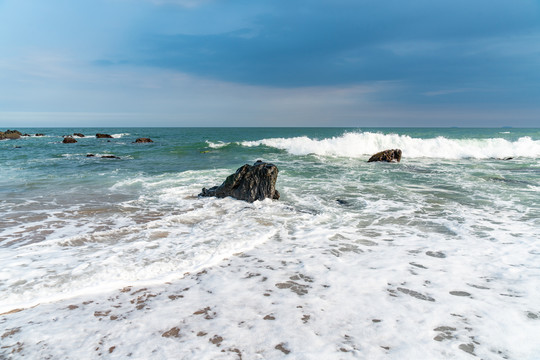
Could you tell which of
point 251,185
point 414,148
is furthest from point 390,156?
point 251,185

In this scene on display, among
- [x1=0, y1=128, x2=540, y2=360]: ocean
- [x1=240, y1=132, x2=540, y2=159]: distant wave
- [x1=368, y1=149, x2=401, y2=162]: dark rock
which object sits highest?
[x1=240, y1=132, x2=540, y2=159]: distant wave

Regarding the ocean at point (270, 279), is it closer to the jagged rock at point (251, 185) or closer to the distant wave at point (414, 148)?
the jagged rock at point (251, 185)

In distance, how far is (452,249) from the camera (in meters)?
5.07

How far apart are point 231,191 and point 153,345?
672 cm

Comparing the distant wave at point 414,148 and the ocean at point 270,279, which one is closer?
the ocean at point 270,279

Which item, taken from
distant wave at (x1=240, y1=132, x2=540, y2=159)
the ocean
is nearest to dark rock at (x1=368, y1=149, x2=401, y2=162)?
distant wave at (x1=240, y1=132, x2=540, y2=159)

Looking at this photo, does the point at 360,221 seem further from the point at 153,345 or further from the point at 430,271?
the point at 153,345

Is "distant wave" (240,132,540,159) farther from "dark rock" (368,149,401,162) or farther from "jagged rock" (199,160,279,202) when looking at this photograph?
"jagged rock" (199,160,279,202)

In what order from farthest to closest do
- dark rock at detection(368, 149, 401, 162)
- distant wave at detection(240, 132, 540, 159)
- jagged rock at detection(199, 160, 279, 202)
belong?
distant wave at detection(240, 132, 540, 159), dark rock at detection(368, 149, 401, 162), jagged rock at detection(199, 160, 279, 202)

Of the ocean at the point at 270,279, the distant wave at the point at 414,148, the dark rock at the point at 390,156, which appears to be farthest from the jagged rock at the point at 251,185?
the distant wave at the point at 414,148

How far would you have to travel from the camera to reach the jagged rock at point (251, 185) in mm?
8969

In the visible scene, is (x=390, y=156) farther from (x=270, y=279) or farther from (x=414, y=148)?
(x=270, y=279)

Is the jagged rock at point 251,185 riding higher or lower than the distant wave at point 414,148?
lower

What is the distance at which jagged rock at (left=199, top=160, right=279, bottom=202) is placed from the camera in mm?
8969
